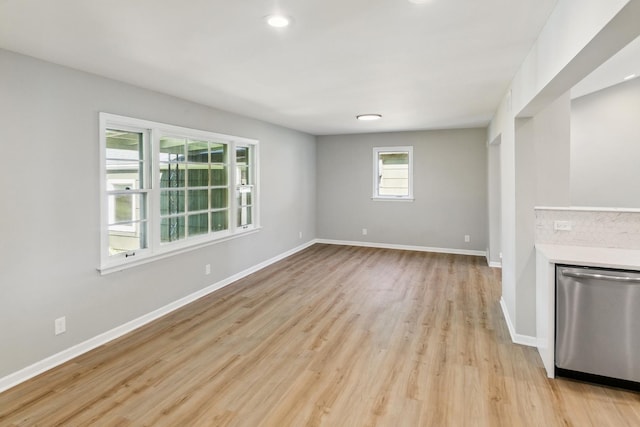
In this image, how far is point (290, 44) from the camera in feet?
8.19

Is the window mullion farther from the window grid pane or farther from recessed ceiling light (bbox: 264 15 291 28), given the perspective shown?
recessed ceiling light (bbox: 264 15 291 28)

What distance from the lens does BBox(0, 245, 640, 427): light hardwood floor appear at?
2.24 meters

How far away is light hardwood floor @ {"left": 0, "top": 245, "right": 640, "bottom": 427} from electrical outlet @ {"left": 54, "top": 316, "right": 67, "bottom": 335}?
28 cm

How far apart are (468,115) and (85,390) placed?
553cm

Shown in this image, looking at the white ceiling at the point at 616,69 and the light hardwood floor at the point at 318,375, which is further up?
the white ceiling at the point at 616,69

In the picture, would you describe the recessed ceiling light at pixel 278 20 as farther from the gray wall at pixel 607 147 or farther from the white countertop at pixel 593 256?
the gray wall at pixel 607 147

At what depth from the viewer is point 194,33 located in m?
2.30

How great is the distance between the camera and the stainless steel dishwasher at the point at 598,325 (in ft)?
7.75

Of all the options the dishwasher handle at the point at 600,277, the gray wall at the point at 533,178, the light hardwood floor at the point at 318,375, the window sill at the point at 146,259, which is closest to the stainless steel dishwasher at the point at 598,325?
the dishwasher handle at the point at 600,277

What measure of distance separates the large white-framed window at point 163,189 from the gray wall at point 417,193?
9.67 ft

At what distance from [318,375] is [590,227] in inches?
99.8

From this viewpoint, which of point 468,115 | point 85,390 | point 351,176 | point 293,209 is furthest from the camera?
point 351,176

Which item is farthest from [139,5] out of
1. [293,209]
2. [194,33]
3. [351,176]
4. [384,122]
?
[351,176]

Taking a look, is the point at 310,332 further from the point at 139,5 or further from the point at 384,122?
the point at 384,122
